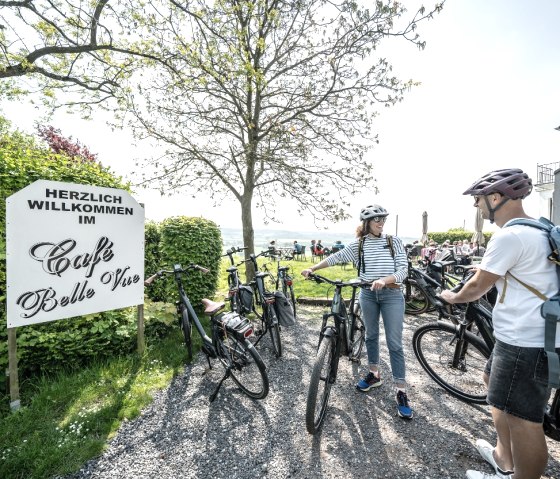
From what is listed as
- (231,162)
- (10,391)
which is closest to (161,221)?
(231,162)

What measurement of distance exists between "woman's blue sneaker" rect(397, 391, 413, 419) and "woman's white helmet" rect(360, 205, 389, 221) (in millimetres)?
1807

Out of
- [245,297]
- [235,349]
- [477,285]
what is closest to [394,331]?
[477,285]

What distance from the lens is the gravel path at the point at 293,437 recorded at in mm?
2223

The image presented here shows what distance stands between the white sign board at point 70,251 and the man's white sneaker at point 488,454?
13.5 feet

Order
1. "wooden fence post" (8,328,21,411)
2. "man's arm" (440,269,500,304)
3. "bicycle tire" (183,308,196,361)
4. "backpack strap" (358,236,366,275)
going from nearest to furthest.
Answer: "man's arm" (440,269,500,304) < "wooden fence post" (8,328,21,411) < "backpack strap" (358,236,366,275) < "bicycle tire" (183,308,196,361)

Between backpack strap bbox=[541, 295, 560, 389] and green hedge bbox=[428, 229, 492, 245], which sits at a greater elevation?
green hedge bbox=[428, 229, 492, 245]

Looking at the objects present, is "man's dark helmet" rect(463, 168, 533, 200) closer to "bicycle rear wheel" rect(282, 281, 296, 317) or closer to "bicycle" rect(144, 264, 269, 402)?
"bicycle" rect(144, 264, 269, 402)

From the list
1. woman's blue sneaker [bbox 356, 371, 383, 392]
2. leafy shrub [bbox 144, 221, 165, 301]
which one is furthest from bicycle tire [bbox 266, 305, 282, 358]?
leafy shrub [bbox 144, 221, 165, 301]

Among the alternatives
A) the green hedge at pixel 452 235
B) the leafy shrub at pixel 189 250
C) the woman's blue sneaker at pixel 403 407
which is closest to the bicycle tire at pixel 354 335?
the woman's blue sneaker at pixel 403 407

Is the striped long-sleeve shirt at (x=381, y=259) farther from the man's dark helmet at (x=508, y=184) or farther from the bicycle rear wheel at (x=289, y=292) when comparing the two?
the bicycle rear wheel at (x=289, y=292)

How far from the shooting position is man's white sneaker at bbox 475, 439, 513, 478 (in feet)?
6.52

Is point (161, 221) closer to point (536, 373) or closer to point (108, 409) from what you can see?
point (108, 409)

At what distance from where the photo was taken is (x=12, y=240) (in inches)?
114

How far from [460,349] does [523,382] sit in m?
1.66
